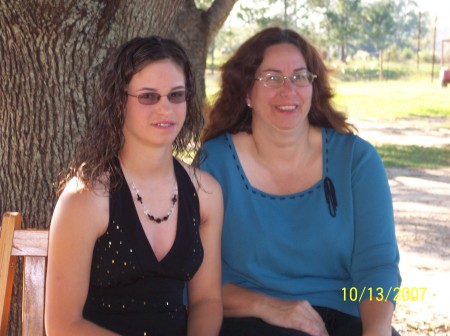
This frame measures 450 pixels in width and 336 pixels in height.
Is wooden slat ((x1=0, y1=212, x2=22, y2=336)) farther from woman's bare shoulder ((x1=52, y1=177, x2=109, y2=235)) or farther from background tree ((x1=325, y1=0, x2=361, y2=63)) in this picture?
background tree ((x1=325, y1=0, x2=361, y2=63))

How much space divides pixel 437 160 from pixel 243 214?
29.0 ft

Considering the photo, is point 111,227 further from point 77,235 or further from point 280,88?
point 280,88

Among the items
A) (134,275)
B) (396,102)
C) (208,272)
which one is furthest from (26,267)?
(396,102)

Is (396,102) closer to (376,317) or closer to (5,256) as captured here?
(376,317)

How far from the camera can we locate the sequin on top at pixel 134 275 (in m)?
2.56

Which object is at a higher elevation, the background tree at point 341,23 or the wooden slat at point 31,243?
the background tree at point 341,23

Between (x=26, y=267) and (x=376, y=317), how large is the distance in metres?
1.25

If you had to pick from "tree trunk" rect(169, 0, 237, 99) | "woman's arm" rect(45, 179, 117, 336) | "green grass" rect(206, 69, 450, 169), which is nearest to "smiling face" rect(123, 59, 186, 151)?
A: "woman's arm" rect(45, 179, 117, 336)

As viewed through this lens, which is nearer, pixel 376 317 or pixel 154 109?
pixel 154 109

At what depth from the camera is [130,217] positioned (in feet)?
8.52

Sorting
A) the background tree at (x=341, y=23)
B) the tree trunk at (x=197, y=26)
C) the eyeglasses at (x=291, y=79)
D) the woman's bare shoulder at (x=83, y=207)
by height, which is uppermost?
the background tree at (x=341, y=23)

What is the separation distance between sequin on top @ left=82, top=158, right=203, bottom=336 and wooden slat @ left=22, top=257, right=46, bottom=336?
165 millimetres

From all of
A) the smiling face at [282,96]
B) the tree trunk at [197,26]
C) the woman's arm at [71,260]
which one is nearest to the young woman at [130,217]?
the woman's arm at [71,260]

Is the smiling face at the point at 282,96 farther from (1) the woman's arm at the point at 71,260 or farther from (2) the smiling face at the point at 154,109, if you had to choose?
(1) the woman's arm at the point at 71,260
